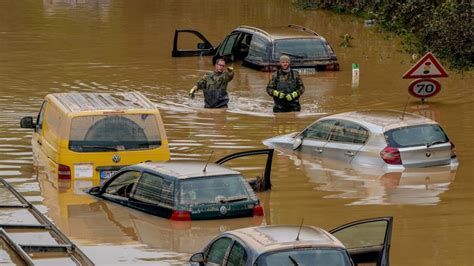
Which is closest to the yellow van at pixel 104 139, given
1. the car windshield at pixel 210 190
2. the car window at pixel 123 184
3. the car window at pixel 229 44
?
the car window at pixel 123 184

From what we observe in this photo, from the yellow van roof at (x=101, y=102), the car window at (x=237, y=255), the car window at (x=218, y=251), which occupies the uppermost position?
the car window at (x=237, y=255)

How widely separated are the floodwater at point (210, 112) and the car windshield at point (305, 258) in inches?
137

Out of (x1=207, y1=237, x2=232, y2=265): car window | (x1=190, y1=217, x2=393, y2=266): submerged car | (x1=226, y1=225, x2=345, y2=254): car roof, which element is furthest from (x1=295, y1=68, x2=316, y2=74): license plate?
(x1=226, y1=225, x2=345, y2=254): car roof

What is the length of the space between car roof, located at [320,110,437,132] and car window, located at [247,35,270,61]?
11.7m

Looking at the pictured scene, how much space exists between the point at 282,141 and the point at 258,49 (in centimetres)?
1084

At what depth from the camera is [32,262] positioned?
15266 mm

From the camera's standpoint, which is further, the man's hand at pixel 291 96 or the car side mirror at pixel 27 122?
the man's hand at pixel 291 96

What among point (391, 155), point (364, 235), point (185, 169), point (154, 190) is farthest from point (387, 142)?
point (364, 235)

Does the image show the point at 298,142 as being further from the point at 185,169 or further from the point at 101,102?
the point at 185,169

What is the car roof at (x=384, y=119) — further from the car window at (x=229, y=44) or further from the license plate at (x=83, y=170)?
the car window at (x=229, y=44)

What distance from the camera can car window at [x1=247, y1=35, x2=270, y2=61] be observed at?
3509 cm

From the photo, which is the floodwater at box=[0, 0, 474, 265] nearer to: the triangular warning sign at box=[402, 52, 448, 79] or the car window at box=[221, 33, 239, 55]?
the car window at box=[221, 33, 239, 55]

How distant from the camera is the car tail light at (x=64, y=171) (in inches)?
818

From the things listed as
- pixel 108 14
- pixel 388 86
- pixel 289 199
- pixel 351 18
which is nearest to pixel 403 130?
pixel 289 199
